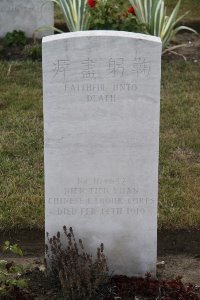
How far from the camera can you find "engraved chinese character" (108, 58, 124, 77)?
12.4 ft

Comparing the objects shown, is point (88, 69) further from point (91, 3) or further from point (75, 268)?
point (91, 3)

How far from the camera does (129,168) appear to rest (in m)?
3.96

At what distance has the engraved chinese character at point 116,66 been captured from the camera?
3783 mm

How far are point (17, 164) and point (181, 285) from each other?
221 cm

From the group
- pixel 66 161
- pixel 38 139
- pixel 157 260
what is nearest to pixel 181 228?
pixel 157 260

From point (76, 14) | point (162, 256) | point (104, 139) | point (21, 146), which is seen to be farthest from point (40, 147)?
point (76, 14)

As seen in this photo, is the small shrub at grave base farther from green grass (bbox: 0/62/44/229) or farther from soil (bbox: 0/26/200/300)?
green grass (bbox: 0/62/44/229)

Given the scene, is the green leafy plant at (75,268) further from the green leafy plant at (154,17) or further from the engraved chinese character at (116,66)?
the green leafy plant at (154,17)

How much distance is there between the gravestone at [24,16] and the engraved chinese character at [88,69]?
239 inches

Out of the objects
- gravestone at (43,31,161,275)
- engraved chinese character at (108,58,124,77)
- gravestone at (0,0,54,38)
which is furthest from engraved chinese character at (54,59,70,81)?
gravestone at (0,0,54,38)

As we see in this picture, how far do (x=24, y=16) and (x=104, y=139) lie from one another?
6.25 metres

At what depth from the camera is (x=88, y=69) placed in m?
3.80

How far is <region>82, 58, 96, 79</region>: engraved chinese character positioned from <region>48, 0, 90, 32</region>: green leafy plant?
4.95m

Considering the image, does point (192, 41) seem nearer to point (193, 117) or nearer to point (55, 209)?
point (193, 117)
